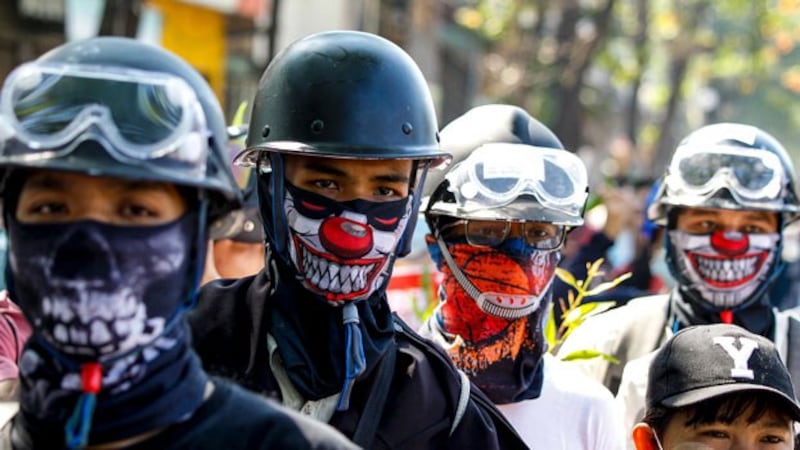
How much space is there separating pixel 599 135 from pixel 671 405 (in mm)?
35010

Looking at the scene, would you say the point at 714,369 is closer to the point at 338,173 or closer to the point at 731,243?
the point at 338,173

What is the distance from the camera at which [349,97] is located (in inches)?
143

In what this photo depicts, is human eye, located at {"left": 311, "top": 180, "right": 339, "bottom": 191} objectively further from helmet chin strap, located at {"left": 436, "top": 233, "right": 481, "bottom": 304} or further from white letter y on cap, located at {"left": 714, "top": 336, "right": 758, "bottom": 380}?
white letter y on cap, located at {"left": 714, "top": 336, "right": 758, "bottom": 380}

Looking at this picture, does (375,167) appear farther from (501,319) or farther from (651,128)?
(651,128)

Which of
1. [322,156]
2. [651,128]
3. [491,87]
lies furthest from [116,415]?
[651,128]

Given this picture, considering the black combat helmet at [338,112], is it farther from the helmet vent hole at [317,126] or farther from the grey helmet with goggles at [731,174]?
the grey helmet with goggles at [731,174]

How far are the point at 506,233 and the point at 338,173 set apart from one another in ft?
3.60

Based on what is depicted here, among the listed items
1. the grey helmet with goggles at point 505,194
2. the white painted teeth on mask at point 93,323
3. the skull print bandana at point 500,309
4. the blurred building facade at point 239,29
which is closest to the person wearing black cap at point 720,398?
the skull print bandana at point 500,309

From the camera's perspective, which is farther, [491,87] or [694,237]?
[491,87]

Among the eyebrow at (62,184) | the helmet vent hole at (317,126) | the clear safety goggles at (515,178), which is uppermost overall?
the helmet vent hole at (317,126)

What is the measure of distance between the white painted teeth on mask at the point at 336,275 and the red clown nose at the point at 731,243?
236cm

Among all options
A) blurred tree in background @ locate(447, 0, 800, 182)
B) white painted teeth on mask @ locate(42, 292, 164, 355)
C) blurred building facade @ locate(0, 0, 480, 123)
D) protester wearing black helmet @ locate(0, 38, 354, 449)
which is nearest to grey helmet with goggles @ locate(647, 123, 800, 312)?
protester wearing black helmet @ locate(0, 38, 354, 449)

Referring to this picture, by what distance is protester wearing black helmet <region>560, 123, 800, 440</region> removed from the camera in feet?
17.5

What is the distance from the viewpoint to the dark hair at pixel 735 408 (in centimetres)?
391
